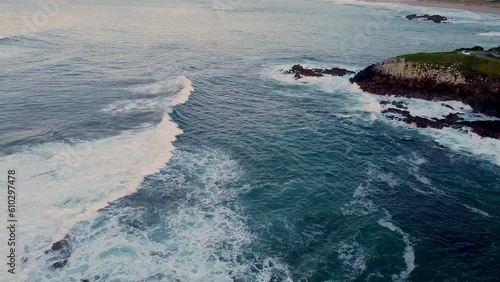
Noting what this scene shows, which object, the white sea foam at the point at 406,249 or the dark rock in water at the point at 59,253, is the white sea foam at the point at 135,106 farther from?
the white sea foam at the point at 406,249

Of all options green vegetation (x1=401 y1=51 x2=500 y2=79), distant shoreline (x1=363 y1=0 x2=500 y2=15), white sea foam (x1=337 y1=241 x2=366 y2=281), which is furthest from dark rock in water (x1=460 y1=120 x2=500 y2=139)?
distant shoreline (x1=363 y1=0 x2=500 y2=15)

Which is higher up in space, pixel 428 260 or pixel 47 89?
pixel 47 89

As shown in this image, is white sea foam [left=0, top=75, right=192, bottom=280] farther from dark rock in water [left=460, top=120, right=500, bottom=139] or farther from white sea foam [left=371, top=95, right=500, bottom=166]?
dark rock in water [left=460, top=120, right=500, bottom=139]

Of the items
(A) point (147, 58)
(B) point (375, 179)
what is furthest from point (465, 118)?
(A) point (147, 58)

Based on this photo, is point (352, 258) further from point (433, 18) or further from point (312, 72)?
point (433, 18)

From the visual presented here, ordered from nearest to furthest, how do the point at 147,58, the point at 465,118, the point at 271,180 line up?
the point at 271,180 → the point at 465,118 → the point at 147,58

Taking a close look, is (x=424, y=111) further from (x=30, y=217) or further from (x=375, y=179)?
(x=30, y=217)

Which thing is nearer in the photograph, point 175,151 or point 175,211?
point 175,211
